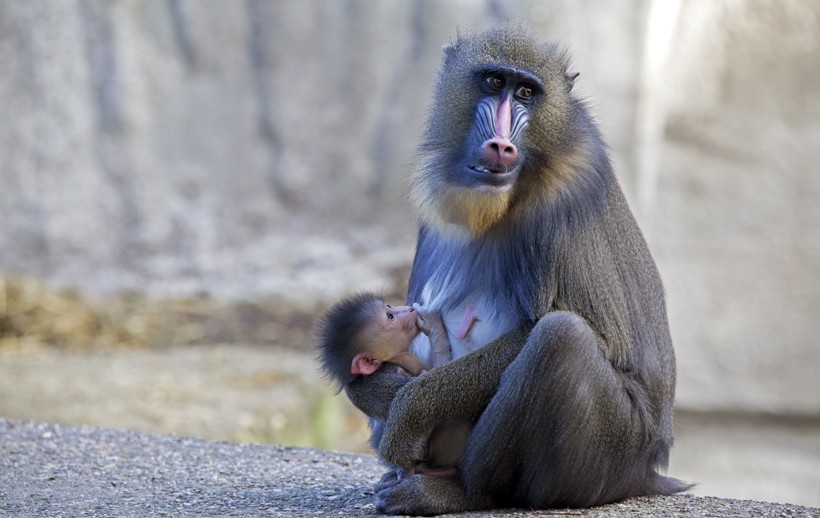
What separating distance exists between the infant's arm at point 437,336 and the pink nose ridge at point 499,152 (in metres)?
0.73

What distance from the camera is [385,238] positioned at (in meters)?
10.5

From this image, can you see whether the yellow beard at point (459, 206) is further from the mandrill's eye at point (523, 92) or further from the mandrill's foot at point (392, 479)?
the mandrill's foot at point (392, 479)

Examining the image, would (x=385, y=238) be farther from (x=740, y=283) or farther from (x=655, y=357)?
(x=655, y=357)

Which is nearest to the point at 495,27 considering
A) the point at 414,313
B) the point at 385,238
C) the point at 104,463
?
the point at 414,313

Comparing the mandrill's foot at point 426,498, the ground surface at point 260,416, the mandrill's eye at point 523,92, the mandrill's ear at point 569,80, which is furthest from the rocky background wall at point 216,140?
the mandrill's foot at point 426,498

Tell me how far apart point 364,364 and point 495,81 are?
3.52ft

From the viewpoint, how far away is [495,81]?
415cm

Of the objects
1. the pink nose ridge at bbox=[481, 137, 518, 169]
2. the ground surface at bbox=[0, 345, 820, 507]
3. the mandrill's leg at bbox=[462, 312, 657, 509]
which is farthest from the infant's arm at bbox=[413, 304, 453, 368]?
the ground surface at bbox=[0, 345, 820, 507]

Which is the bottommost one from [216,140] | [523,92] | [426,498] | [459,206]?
[426,498]

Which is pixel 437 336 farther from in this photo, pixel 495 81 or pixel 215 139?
pixel 215 139

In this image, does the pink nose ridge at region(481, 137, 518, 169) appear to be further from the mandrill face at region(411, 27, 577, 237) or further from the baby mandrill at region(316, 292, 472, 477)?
the baby mandrill at region(316, 292, 472, 477)

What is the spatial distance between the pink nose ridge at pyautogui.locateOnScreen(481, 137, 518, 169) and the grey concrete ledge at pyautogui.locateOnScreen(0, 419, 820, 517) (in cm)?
115

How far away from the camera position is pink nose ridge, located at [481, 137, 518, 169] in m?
3.93

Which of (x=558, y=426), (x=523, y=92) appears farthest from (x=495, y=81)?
(x=558, y=426)
